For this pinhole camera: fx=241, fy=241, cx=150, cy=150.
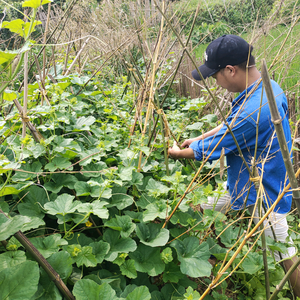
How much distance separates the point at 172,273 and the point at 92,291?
56 cm

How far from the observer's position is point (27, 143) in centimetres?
136

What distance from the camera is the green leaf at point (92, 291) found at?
0.93 m

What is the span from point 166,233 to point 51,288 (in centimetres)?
60

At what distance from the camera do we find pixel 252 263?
59.3 inches

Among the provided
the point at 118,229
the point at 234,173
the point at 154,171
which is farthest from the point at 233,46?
the point at 118,229

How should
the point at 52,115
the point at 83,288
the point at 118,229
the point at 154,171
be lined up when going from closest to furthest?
the point at 83,288, the point at 118,229, the point at 52,115, the point at 154,171

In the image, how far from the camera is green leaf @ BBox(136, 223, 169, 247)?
1277 millimetres

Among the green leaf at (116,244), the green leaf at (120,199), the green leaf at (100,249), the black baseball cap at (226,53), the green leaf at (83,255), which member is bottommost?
the green leaf at (116,244)

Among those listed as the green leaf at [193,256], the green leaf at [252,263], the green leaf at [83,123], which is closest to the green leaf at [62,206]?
the green leaf at [193,256]

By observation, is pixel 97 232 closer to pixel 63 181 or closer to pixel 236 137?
pixel 63 181

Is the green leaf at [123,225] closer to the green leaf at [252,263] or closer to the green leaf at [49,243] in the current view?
the green leaf at [49,243]

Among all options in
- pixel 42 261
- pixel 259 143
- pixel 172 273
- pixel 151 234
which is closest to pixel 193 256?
pixel 172 273

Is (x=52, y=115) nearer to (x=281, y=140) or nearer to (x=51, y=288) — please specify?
(x=51, y=288)

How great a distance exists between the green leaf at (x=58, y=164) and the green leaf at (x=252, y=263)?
1.25m
